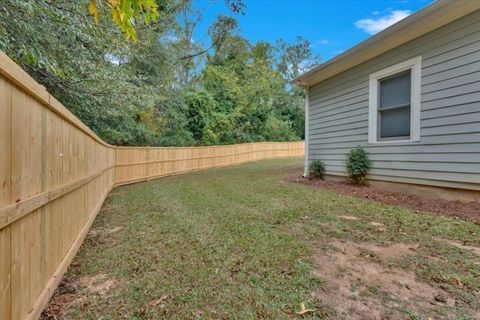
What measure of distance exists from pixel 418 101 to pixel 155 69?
9900 millimetres

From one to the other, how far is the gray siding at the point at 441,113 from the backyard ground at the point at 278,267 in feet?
3.64

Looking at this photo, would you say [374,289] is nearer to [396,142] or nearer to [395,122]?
[396,142]

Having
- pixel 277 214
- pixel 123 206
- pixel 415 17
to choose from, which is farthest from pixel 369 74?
pixel 123 206

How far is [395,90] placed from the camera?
582cm

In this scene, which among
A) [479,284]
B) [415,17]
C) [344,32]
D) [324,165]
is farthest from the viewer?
[344,32]

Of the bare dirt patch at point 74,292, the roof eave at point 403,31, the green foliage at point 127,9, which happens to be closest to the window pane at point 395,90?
the roof eave at point 403,31

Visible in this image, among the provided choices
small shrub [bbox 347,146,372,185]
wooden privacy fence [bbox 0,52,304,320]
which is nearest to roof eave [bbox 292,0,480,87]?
small shrub [bbox 347,146,372,185]

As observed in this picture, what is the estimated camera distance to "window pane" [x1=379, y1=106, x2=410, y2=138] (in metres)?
5.57

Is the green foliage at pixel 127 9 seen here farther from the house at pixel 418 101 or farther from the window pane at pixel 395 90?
the window pane at pixel 395 90

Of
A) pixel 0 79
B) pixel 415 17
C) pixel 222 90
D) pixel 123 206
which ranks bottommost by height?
pixel 123 206

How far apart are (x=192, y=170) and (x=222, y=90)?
346 inches

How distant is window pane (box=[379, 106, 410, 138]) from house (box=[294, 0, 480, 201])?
20 mm

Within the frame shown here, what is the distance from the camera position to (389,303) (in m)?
1.98

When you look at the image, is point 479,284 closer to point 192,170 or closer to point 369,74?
point 369,74
